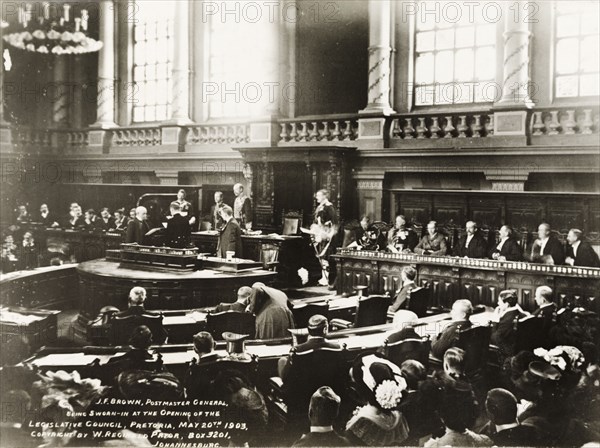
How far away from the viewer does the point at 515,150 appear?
9.86 metres

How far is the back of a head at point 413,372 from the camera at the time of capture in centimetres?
551

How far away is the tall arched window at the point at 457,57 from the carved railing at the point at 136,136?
5.53m

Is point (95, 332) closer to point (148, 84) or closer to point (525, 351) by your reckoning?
point (525, 351)

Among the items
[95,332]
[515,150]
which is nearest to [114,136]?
[95,332]

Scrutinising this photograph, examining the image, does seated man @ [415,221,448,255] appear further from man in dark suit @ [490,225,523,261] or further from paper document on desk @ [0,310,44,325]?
paper document on desk @ [0,310,44,325]

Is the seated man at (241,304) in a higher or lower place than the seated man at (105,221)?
lower

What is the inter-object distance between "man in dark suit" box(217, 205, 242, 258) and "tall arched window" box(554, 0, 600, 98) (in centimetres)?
Answer: 562

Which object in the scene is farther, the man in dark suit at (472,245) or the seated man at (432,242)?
the seated man at (432,242)

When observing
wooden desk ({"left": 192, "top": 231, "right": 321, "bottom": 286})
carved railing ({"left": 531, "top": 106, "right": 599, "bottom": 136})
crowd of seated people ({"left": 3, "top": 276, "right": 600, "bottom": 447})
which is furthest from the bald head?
carved railing ({"left": 531, "top": 106, "right": 599, "bottom": 136})

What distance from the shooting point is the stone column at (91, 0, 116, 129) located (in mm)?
8613

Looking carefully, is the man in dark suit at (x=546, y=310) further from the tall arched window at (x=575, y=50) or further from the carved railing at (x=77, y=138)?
the carved railing at (x=77, y=138)

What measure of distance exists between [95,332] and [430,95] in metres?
7.32

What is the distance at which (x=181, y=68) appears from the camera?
458 inches

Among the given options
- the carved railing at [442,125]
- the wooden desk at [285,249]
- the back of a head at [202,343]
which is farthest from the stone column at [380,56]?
the back of a head at [202,343]
